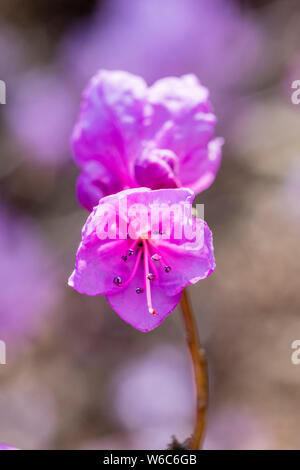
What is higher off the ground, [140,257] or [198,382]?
[140,257]

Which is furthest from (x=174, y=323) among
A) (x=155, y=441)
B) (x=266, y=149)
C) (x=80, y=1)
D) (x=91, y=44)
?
(x=80, y=1)

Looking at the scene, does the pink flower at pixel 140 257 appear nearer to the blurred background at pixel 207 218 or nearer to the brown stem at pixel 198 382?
the brown stem at pixel 198 382

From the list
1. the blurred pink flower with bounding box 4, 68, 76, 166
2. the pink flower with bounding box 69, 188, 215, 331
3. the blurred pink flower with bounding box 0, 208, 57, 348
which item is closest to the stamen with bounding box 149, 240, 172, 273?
the pink flower with bounding box 69, 188, 215, 331

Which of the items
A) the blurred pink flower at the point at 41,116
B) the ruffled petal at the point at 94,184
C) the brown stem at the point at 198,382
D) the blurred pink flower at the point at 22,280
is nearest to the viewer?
the brown stem at the point at 198,382

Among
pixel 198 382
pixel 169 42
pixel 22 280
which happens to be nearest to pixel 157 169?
pixel 198 382

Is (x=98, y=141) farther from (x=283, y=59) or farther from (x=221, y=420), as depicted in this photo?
(x=283, y=59)

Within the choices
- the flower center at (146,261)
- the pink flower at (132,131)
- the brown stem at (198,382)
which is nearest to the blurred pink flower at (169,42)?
the pink flower at (132,131)

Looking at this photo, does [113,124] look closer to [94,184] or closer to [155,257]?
[94,184]
